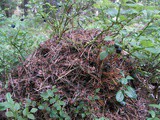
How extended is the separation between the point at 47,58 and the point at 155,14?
878 mm

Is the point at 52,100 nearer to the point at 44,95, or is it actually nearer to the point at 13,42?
the point at 44,95

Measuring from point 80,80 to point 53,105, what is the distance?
300 mm

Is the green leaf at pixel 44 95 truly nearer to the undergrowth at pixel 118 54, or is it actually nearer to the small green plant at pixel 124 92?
the undergrowth at pixel 118 54

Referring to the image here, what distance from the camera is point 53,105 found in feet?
3.84

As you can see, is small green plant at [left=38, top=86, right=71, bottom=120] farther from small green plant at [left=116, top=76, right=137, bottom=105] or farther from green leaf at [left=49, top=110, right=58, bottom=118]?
small green plant at [left=116, top=76, right=137, bottom=105]

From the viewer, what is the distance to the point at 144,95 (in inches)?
58.5

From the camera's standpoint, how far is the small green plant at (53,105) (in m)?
1.17

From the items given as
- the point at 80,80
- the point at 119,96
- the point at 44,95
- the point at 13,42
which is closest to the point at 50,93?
the point at 44,95

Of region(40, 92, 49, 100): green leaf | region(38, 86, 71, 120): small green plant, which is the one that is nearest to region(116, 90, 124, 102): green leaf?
region(38, 86, 71, 120): small green plant

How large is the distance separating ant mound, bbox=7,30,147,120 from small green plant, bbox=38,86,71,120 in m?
0.05

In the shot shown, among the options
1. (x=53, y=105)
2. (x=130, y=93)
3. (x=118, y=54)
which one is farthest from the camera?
(x=118, y=54)

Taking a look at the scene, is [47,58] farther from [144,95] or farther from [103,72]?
[144,95]

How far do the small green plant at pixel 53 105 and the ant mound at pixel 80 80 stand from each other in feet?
0.16

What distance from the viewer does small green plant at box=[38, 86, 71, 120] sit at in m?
1.17
